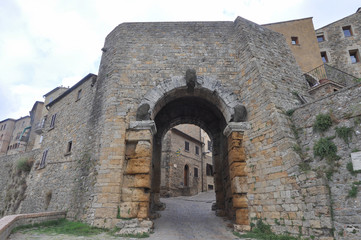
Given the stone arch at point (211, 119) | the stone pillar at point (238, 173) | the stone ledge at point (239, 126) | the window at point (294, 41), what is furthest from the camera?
the window at point (294, 41)

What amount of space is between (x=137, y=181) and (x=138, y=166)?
43cm

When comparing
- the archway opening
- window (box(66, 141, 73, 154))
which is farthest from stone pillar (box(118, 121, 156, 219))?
window (box(66, 141, 73, 154))

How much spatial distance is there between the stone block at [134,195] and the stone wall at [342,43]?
18611 mm

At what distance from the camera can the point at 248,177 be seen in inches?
261

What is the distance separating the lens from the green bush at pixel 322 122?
Answer: 5.53 m

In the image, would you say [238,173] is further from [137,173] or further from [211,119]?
[211,119]

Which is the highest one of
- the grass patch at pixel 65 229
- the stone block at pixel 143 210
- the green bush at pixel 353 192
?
the green bush at pixel 353 192

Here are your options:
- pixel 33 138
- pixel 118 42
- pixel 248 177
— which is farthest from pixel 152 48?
pixel 33 138

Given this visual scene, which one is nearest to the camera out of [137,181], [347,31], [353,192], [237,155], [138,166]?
[353,192]

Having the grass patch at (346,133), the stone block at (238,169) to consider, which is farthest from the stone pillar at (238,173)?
the grass patch at (346,133)

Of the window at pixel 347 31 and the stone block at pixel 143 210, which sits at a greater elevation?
the window at pixel 347 31

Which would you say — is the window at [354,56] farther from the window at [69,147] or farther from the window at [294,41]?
the window at [69,147]

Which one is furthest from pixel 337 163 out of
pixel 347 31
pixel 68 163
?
pixel 347 31

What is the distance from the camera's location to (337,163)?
5039 mm
